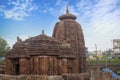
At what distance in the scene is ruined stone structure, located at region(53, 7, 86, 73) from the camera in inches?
1342

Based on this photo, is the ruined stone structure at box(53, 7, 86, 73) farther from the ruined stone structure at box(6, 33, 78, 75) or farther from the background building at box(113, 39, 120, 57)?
the background building at box(113, 39, 120, 57)

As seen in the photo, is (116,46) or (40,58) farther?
(116,46)

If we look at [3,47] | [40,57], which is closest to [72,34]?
[40,57]

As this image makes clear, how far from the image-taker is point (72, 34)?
34062mm

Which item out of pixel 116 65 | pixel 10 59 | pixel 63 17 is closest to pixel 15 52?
pixel 10 59

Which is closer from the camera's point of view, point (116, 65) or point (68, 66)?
point (68, 66)

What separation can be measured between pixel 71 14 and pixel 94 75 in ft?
44.3

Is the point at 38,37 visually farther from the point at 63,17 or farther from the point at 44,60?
the point at 63,17

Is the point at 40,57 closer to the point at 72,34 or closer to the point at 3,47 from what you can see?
the point at 72,34

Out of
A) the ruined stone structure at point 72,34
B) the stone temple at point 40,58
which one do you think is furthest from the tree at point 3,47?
the stone temple at point 40,58

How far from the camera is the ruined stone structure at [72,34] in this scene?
112 feet

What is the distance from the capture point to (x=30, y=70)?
28.0 metres

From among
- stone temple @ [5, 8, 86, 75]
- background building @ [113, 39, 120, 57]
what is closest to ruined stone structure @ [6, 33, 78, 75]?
stone temple @ [5, 8, 86, 75]

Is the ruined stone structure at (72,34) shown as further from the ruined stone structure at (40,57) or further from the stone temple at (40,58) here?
the ruined stone structure at (40,57)
